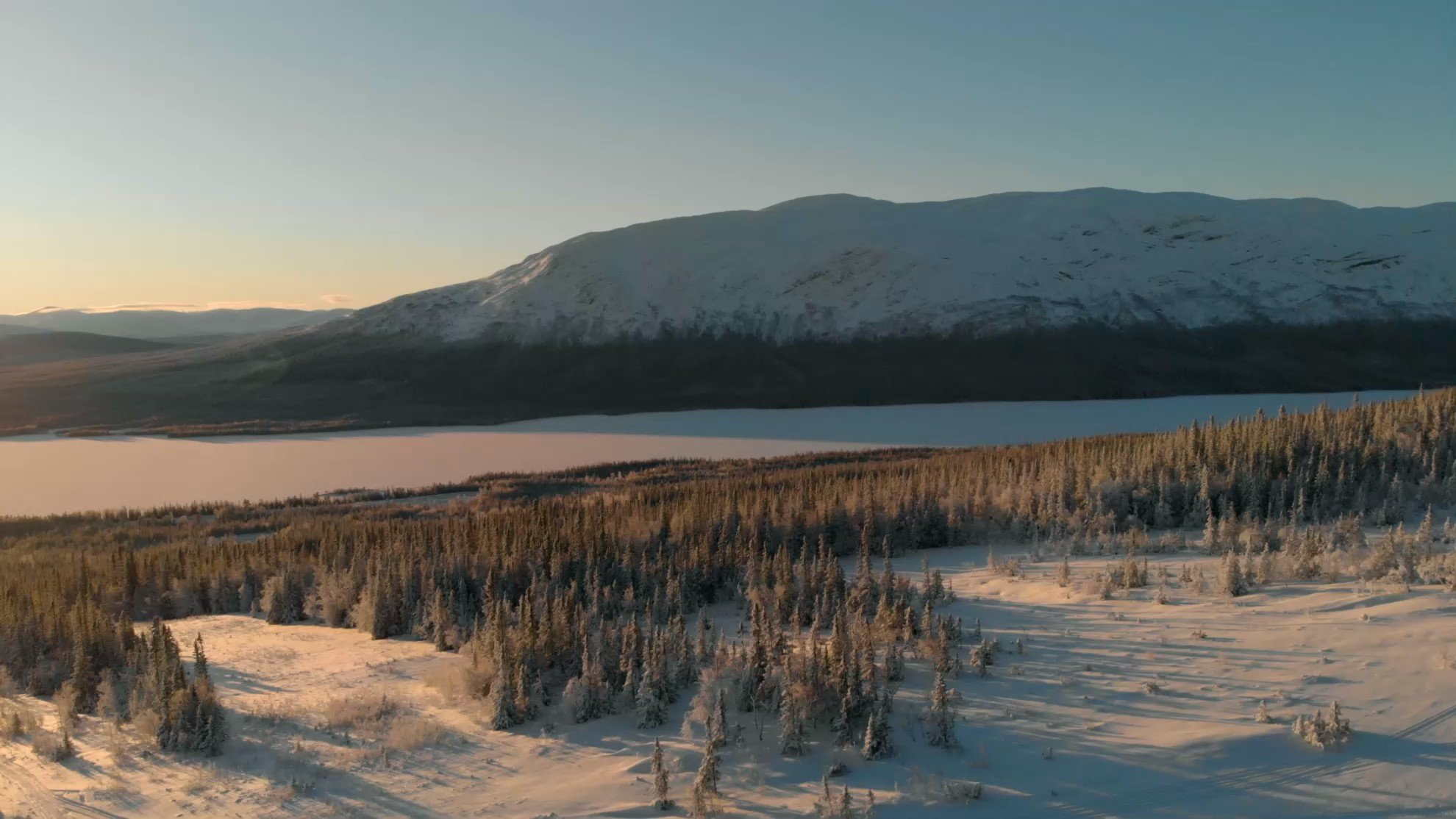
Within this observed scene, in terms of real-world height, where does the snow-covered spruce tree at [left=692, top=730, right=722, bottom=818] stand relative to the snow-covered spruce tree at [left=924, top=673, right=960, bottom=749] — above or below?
below

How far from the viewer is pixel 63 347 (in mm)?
131875

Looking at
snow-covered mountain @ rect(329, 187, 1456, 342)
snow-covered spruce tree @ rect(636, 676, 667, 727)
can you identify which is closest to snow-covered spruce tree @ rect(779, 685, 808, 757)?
snow-covered spruce tree @ rect(636, 676, 667, 727)

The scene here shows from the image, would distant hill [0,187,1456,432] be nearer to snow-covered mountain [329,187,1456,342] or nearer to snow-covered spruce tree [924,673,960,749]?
snow-covered mountain [329,187,1456,342]

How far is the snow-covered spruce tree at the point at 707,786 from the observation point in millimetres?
4195

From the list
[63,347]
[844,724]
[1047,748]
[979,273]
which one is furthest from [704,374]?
[63,347]

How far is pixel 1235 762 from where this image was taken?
423cm

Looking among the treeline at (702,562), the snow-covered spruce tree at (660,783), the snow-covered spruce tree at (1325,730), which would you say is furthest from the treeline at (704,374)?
the snow-covered spruce tree at (1325,730)

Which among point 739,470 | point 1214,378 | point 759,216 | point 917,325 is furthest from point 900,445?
point 759,216

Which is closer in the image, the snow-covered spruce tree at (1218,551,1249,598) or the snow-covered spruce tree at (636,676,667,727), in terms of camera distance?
the snow-covered spruce tree at (636,676,667,727)

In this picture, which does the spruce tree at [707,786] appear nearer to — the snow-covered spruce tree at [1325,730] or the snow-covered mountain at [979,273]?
the snow-covered spruce tree at [1325,730]

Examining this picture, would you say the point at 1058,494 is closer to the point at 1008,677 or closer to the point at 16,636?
the point at 1008,677

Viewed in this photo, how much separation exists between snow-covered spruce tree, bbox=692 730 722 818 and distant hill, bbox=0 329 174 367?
138995mm

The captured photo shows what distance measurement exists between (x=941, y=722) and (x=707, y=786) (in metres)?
1.28

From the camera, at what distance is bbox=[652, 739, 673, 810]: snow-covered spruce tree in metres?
4.37
